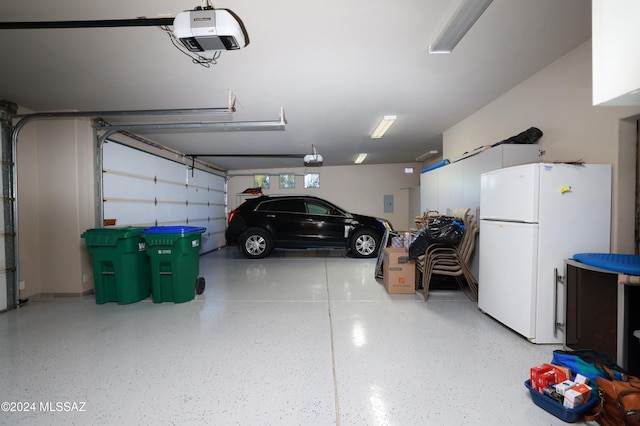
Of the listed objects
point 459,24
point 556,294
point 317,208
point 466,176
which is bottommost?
point 556,294

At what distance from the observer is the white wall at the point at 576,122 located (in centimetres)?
238

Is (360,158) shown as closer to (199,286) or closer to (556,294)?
(199,286)

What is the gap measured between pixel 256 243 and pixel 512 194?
214 inches

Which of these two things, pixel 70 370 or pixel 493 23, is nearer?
pixel 70 370

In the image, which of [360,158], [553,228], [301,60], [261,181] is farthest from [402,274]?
[261,181]

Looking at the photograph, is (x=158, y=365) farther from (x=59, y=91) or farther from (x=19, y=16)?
(x=59, y=91)

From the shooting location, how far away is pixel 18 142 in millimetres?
3697

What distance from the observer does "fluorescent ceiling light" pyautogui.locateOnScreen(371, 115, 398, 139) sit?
4.59 m

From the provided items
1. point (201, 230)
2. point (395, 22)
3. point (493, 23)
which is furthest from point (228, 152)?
point (493, 23)

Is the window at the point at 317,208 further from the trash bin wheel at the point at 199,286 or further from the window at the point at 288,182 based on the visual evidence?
the trash bin wheel at the point at 199,286

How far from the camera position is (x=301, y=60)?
2.77 metres

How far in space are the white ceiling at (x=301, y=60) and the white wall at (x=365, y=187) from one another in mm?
4845

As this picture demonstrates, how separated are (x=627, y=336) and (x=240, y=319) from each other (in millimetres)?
3125

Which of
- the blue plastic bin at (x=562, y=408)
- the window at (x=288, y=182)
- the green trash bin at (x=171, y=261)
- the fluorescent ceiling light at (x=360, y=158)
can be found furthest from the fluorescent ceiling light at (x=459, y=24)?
the window at (x=288, y=182)
